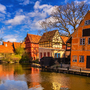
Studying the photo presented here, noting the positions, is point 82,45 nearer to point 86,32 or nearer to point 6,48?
point 86,32

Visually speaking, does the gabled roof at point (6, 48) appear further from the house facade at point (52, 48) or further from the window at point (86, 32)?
the window at point (86, 32)

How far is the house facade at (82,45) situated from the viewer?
671 inches

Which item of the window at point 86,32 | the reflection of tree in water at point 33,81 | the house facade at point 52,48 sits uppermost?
the window at point 86,32

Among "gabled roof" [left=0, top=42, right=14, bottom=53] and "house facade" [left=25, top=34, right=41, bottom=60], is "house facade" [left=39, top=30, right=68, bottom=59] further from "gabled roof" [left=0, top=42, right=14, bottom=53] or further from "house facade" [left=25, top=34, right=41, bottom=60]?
"gabled roof" [left=0, top=42, right=14, bottom=53]

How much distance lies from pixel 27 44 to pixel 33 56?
17.8 ft

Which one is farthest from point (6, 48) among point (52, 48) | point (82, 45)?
point (82, 45)

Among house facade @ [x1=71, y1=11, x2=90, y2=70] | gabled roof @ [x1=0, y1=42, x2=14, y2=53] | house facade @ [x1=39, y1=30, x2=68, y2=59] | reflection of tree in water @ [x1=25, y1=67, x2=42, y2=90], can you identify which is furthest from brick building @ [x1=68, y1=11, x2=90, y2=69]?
gabled roof @ [x1=0, y1=42, x2=14, y2=53]

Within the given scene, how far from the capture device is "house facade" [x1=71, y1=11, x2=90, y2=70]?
1705 cm

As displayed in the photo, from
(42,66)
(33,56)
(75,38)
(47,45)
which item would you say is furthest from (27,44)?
(75,38)

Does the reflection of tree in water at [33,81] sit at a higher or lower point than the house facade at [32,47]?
lower

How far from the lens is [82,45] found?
57.5ft

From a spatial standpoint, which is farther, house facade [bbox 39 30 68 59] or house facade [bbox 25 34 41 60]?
house facade [bbox 25 34 41 60]

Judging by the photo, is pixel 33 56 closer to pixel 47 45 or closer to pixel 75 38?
Result: pixel 47 45

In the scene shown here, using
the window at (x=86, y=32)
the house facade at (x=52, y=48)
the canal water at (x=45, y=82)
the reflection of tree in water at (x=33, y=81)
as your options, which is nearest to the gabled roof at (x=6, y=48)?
the house facade at (x=52, y=48)
